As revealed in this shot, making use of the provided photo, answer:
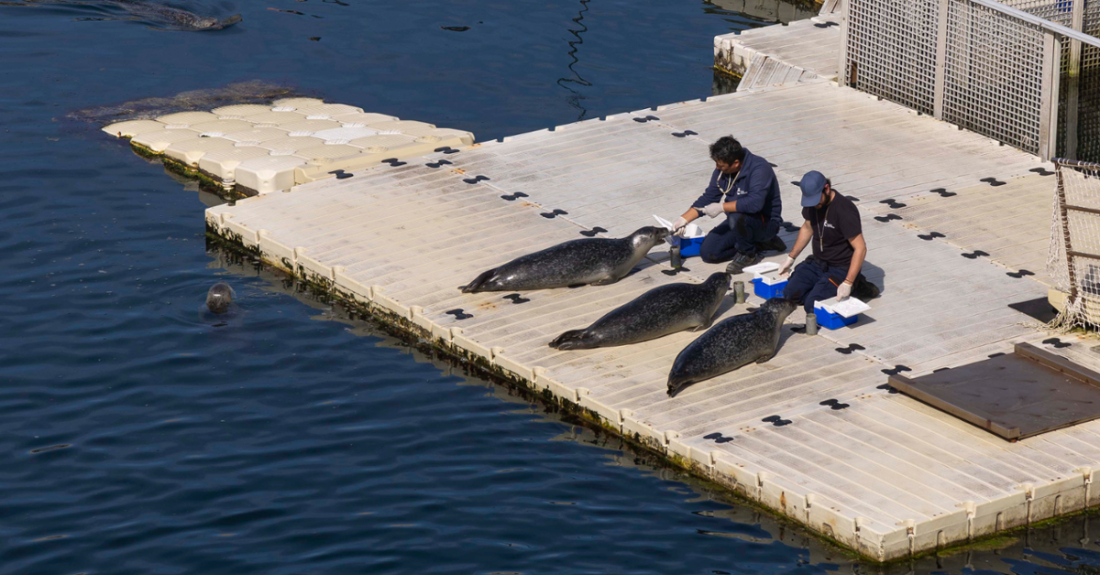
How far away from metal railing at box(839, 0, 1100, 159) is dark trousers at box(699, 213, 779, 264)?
15.0 ft

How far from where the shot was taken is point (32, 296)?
16062mm

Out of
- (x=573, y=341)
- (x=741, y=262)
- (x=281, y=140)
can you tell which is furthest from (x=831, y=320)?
(x=281, y=140)

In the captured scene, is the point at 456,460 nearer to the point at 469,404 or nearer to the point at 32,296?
the point at 469,404

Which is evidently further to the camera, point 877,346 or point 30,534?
point 877,346

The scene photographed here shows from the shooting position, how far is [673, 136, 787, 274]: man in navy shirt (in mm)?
15336

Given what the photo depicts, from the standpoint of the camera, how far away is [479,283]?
15.3 meters

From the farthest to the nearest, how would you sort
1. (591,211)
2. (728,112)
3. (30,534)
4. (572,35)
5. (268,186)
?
1. (572,35)
2. (728,112)
3. (268,186)
4. (591,211)
5. (30,534)

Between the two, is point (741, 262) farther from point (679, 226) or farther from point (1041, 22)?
point (1041, 22)

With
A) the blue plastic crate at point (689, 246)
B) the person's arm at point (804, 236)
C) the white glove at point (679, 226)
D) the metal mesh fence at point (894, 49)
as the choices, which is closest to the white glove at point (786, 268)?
the person's arm at point (804, 236)

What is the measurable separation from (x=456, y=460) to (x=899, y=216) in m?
6.53

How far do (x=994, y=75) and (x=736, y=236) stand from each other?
17.3ft

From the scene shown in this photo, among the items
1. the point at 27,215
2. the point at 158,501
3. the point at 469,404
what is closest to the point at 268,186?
the point at 27,215

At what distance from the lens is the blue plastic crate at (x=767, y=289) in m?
14.9

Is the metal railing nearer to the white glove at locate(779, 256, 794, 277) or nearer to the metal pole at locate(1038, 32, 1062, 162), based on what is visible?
the metal pole at locate(1038, 32, 1062, 162)
